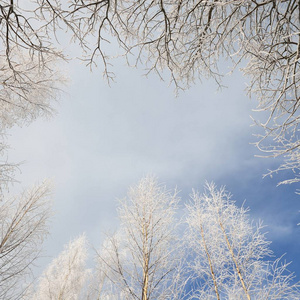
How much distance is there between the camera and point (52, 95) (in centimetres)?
575

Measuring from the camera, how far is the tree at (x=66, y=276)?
8266 millimetres

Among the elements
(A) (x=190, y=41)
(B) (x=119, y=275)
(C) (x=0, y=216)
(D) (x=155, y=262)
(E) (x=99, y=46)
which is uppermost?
(A) (x=190, y=41)

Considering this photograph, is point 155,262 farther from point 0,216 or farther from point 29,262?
point 0,216

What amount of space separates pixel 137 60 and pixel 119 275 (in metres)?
3.39

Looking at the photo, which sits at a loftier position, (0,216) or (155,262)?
(0,216)

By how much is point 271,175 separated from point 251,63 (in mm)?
1310

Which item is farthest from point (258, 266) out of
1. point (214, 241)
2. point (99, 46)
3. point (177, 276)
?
point (99, 46)

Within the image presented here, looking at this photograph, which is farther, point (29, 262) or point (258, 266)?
point (258, 266)

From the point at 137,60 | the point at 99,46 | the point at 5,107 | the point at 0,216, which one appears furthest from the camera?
the point at 0,216

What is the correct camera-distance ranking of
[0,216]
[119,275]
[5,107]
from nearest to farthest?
[119,275] < [5,107] < [0,216]

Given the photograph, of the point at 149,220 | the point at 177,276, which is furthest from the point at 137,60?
the point at 177,276

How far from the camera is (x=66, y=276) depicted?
8.87 m

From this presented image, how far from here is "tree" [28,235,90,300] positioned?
8.27 m

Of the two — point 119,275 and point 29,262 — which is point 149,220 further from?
point 29,262
